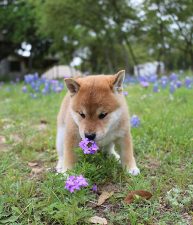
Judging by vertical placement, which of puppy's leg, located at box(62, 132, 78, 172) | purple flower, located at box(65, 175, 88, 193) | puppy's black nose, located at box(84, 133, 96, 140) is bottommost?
puppy's leg, located at box(62, 132, 78, 172)

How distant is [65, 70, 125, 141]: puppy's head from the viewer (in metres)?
3.20

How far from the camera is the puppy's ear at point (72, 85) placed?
138 inches

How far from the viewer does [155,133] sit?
194 inches

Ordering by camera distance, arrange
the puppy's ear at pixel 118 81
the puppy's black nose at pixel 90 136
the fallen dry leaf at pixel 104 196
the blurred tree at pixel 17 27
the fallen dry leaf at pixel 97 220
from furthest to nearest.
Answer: the blurred tree at pixel 17 27 → the puppy's ear at pixel 118 81 → the puppy's black nose at pixel 90 136 → the fallen dry leaf at pixel 104 196 → the fallen dry leaf at pixel 97 220

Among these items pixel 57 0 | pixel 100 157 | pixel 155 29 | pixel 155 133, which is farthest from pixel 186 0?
pixel 100 157

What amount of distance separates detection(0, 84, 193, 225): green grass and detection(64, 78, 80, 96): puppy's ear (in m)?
0.64

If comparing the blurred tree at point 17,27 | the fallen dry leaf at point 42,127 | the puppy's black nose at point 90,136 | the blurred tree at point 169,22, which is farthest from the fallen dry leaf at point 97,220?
the blurred tree at point 17,27

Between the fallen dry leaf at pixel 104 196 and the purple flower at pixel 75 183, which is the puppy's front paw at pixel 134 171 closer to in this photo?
the fallen dry leaf at pixel 104 196

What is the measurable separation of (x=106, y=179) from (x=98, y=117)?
58cm

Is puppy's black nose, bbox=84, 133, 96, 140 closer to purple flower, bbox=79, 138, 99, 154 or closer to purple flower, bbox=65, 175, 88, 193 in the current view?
purple flower, bbox=79, 138, 99, 154

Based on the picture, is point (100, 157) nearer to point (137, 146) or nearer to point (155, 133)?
point (137, 146)

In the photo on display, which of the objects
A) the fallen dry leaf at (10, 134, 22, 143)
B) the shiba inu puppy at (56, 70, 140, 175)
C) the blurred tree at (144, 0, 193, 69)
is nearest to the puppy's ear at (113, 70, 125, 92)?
the shiba inu puppy at (56, 70, 140, 175)

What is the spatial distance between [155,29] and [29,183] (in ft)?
68.6

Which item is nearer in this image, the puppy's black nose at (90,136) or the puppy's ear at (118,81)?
the puppy's black nose at (90,136)
